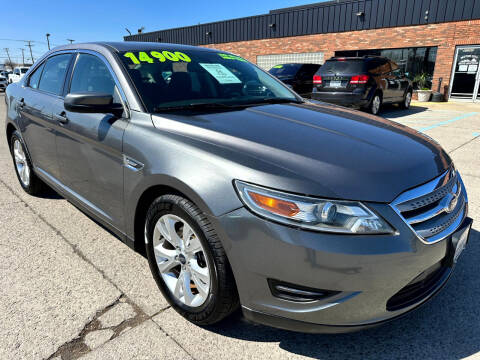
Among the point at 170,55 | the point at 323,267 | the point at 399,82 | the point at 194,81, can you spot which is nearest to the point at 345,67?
the point at 399,82

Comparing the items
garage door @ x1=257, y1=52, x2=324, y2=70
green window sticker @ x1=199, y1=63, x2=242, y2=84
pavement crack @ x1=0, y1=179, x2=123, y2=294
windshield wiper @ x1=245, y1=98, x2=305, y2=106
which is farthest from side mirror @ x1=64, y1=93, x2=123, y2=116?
garage door @ x1=257, y1=52, x2=324, y2=70

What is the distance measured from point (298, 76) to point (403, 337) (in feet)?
38.3

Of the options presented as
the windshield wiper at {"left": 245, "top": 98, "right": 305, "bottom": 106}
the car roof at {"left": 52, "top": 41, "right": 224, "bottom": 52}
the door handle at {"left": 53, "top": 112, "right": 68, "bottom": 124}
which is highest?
the car roof at {"left": 52, "top": 41, "right": 224, "bottom": 52}

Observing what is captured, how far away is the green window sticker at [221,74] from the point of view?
2.92 meters

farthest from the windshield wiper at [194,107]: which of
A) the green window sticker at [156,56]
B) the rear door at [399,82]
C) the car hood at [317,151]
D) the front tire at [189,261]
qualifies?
the rear door at [399,82]

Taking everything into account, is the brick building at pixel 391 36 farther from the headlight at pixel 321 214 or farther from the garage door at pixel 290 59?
the headlight at pixel 321 214

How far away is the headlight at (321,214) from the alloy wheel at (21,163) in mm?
3481

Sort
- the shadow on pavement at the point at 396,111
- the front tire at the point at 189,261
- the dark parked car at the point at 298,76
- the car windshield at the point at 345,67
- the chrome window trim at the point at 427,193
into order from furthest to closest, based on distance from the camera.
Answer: the dark parked car at the point at 298,76, the shadow on pavement at the point at 396,111, the car windshield at the point at 345,67, the front tire at the point at 189,261, the chrome window trim at the point at 427,193

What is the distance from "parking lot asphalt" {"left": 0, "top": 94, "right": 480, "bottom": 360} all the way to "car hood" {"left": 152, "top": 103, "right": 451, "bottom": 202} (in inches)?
34.7

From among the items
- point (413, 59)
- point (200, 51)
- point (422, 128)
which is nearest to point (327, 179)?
point (200, 51)

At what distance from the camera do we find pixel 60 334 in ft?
6.58

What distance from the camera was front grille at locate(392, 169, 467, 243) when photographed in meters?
1.66

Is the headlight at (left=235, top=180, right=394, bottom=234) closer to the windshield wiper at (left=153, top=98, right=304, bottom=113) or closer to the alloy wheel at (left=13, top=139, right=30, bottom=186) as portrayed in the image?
the windshield wiper at (left=153, top=98, right=304, bottom=113)

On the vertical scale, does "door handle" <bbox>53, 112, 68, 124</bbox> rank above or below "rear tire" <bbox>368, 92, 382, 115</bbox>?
above
